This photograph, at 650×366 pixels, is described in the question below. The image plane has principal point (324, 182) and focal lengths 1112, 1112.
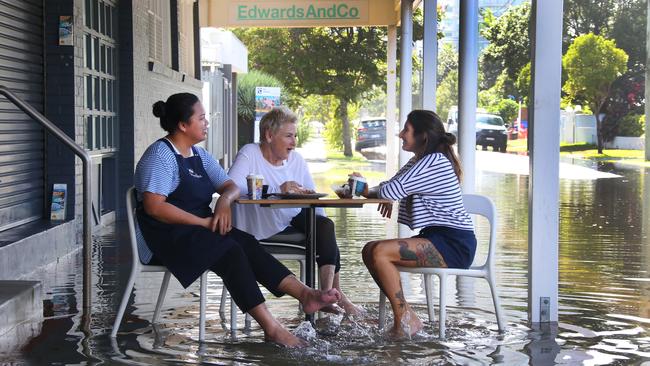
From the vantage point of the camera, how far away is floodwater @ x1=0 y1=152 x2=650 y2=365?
198 inches

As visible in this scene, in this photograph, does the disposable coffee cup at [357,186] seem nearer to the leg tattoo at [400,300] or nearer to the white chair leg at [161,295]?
the leg tattoo at [400,300]

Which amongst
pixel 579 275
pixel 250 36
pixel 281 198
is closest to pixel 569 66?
pixel 250 36

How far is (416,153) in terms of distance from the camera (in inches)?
226

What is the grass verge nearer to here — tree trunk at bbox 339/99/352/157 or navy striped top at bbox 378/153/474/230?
tree trunk at bbox 339/99/352/157

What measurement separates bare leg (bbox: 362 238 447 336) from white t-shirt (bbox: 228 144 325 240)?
0.65 m

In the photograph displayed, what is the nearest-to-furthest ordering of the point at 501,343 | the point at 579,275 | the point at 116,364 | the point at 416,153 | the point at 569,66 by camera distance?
the point at 116,364, the point at 501,343, the point at 416,153, the point at 579,275, the point at 569,66

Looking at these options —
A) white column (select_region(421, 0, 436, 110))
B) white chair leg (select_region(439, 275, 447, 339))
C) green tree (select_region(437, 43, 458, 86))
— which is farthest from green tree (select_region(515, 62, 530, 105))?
white chair leg (select_region(439, 275, 447, 339))

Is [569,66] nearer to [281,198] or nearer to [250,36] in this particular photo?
[250,36]

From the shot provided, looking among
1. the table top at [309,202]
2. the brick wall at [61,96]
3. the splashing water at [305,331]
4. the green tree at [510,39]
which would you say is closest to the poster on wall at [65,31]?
the brick wall at [61,96]

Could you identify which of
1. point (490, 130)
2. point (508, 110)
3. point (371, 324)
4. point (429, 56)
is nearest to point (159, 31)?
point (429, 56)

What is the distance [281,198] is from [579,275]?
304cm

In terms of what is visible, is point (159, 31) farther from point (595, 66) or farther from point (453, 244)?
point (595, 66)

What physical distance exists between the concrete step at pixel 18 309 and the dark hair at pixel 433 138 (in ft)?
6.99

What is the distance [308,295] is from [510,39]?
39997 millimetres
